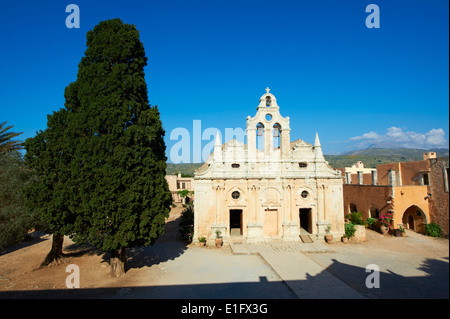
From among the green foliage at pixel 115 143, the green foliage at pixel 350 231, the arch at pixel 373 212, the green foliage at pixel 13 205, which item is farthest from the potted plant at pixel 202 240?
the arch at pixel 373 212

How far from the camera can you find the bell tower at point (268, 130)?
72.7 ft

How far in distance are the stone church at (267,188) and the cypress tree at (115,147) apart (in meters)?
6.68

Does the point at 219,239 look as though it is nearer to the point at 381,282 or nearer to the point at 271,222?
the point at 271,222

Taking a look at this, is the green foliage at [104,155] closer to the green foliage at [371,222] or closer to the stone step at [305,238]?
the stone step at [305,238]

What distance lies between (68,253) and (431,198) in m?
22.1

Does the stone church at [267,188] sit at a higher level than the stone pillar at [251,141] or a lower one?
lower

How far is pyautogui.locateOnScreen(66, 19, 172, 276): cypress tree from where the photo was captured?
13.2 meters

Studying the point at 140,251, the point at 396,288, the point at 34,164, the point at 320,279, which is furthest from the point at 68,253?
the point at 396,288

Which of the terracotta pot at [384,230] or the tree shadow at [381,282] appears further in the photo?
the terracotta pot at [384,230]

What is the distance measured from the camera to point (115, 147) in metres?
13.6

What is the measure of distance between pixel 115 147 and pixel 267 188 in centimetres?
1293
